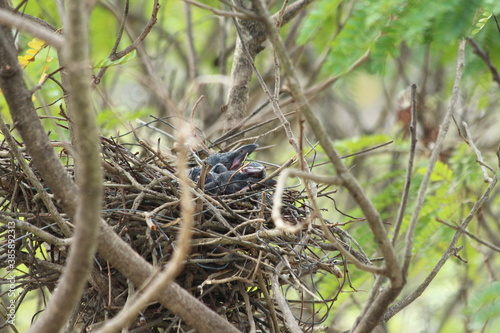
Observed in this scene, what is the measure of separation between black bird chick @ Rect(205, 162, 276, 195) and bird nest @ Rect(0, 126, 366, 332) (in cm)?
17

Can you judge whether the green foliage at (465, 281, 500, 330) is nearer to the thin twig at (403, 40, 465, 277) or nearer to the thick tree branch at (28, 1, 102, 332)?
the thin twig at (403, 40, 465, 277)

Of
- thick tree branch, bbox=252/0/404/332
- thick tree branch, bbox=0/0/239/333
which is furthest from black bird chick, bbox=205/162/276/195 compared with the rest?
thick tree branch, bbox=252/0/404/332

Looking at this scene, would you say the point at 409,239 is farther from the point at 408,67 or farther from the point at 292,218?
the point at 408,67

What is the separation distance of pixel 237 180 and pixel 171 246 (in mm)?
512

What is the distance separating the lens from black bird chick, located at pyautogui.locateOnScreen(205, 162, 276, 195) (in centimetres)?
255

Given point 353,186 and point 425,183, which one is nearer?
point 353,186

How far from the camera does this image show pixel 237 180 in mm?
2551

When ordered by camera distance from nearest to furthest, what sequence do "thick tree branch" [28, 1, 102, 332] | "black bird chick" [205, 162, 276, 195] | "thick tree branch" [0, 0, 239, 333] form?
"thick tree branch" [28, 1, 102, 332] → "thick tree branch" [0, 0, 239, 333] → "black bird chick" [205, 162, 276, 195]

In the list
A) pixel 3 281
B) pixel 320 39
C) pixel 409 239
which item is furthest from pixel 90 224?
pixel 320 39

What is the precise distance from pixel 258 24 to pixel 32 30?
2072 millimetres

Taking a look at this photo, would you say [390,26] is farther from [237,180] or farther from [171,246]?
[171,246]

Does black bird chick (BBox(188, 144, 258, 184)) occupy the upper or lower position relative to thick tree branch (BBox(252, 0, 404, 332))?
upper

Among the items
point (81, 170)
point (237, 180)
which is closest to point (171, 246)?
point (237, 180)

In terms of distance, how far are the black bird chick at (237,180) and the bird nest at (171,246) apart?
170 mm
